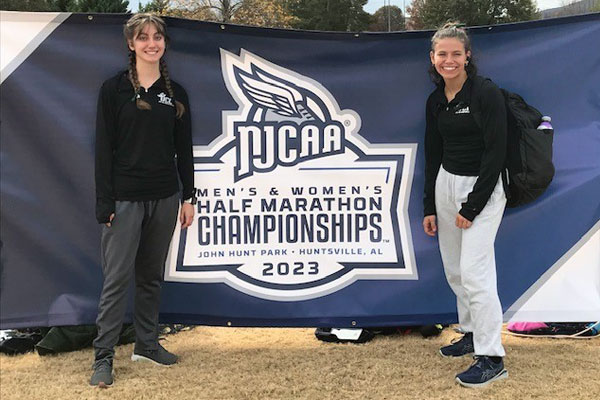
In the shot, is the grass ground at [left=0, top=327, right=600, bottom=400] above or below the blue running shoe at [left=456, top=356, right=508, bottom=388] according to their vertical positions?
below

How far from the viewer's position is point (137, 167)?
3010 mm

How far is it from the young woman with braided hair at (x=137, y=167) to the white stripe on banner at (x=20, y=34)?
60cm

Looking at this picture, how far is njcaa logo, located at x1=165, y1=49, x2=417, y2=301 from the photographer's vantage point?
3.56 meters

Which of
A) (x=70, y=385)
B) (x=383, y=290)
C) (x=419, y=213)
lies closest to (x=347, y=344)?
(x=383, y=290)

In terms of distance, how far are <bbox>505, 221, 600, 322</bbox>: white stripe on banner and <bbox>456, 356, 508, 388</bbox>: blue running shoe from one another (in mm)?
678

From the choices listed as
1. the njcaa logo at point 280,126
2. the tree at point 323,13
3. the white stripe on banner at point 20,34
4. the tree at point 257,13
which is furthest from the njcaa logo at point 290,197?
the tree at point 323,13

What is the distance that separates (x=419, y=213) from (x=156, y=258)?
5.35ft

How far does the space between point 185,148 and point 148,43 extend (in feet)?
2.01

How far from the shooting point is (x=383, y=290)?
146 inches

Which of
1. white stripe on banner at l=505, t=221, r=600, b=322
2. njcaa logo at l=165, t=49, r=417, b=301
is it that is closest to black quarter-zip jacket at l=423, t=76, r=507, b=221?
njcaa logo at l=165, t=49, r=417, b=301

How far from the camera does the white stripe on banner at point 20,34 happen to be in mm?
3289

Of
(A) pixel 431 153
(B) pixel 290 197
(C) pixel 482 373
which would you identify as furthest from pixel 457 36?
(C) pixel 482 373

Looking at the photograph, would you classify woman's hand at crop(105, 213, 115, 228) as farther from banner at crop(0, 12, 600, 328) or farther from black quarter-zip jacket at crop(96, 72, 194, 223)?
banner at crop(0, 12, 600, 328)

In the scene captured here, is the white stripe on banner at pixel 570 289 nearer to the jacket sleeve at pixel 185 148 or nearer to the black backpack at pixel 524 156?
the black backpack at pixel 524 156
